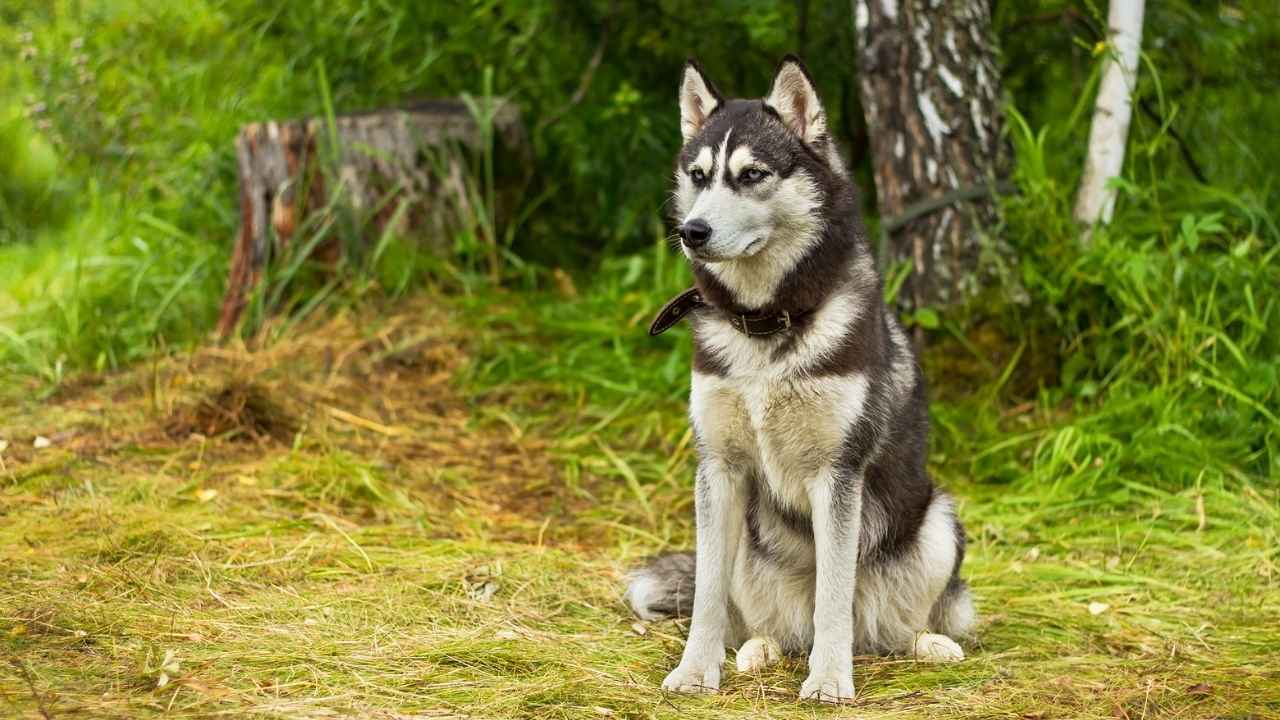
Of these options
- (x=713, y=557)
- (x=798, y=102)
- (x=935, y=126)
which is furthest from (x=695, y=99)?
(x=935, y=126)

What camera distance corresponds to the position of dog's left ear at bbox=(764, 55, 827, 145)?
3.37m

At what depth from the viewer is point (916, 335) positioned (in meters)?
5.42

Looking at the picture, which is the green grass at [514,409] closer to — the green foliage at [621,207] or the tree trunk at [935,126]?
the green foliage at [621,207]

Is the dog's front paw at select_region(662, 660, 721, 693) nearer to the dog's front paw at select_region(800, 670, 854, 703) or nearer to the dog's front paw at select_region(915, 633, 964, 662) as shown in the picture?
the dog's front paw at select_region(800, 670, 854, 703)

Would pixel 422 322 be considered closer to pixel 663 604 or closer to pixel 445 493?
pixel 445 493

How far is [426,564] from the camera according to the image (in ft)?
13.1

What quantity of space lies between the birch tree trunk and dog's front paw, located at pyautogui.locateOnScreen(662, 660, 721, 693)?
3.00 meters

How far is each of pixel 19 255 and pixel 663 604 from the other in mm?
6241

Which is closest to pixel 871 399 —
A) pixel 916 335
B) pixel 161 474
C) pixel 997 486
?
pixel 997 486

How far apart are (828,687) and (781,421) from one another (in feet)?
2.25

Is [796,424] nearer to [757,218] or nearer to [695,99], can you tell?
[757,218]

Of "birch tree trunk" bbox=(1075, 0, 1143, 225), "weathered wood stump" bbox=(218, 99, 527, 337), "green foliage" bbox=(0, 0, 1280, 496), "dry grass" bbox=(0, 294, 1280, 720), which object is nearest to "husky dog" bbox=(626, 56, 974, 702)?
"dry grass" bbox=(0, 294, 1280, 720)

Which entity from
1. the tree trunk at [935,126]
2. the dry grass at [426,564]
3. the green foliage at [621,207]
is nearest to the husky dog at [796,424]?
the dry grass at [426,564]

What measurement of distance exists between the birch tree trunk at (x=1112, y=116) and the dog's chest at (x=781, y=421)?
Result: 2602mm
